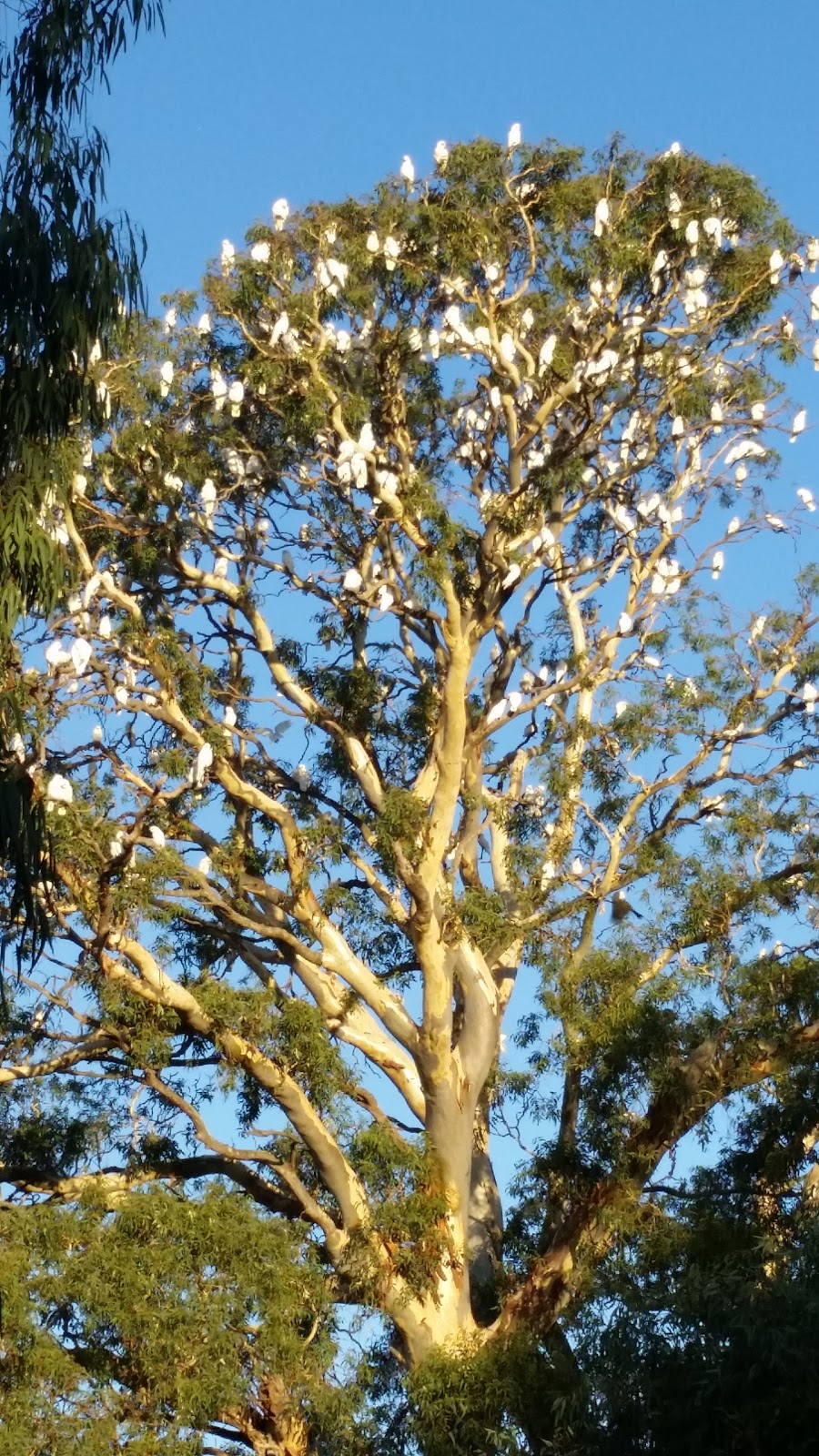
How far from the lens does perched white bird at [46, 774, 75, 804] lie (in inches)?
401

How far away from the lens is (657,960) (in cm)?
1155

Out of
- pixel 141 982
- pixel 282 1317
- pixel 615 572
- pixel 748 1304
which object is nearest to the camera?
pixel 748 1304

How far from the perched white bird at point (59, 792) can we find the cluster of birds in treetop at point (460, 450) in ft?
3.24

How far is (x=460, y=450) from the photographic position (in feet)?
41.9

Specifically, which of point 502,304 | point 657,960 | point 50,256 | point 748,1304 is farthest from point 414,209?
point 748,1304

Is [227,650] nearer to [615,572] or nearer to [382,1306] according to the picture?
[615,572]

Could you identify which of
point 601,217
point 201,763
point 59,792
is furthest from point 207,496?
point 601,217

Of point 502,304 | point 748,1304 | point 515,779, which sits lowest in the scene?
point 748,1304

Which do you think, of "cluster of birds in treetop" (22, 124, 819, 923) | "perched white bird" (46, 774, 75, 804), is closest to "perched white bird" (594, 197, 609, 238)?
"cluster of birds in treetop" (22, 124, 819, 923)

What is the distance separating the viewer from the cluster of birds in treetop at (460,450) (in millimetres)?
11711

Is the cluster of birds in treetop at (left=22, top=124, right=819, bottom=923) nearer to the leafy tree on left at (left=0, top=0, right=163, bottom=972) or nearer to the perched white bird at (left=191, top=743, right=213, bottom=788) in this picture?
the perched white bird at (left=191, top=743, right=213, bottom=788)

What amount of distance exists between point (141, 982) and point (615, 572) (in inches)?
173

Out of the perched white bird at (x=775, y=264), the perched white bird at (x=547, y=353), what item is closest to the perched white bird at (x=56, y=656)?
the perched white bird at (x=547, y=353)

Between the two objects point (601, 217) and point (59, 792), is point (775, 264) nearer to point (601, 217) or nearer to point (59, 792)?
point (601, 217)
